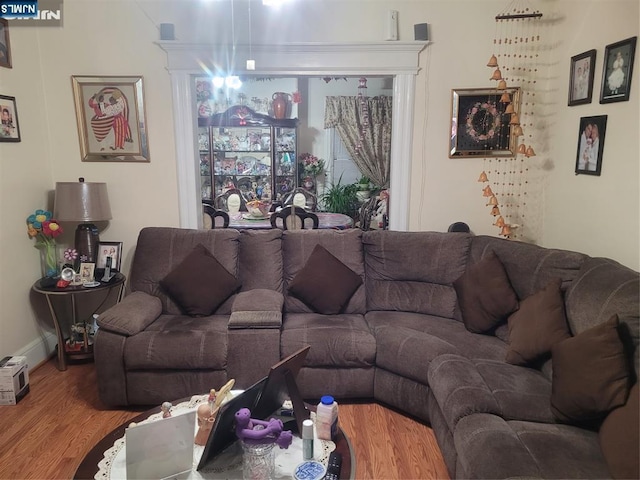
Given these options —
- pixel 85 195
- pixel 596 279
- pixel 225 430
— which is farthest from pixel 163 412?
pixel 596 279

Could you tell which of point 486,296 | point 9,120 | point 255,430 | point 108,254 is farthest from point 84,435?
point 486,296

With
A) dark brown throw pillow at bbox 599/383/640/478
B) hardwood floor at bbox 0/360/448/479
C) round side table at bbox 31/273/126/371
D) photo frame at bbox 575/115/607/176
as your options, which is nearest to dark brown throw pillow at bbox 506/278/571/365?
dark brown throw pillow at bbox 599/383/640/478

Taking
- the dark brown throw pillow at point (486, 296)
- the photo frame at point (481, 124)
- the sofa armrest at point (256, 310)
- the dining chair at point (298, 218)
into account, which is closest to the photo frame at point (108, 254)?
the sofa armrest at point (256, 310)

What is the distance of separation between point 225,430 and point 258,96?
586cm

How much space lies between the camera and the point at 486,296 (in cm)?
269

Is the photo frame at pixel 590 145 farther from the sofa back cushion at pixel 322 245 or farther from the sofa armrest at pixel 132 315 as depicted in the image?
the sofa armrest at pixel 132 315

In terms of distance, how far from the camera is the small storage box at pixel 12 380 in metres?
2.69

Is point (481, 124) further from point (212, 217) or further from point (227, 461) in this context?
point (227, 461)

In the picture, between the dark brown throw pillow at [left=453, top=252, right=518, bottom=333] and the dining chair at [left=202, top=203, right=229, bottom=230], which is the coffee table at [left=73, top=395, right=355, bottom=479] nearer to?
the dark brown throw pillow at [left=453, top=252, right=518, bottom=333]

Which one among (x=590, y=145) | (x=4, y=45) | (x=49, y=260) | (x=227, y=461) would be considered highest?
(x=4, y=45)

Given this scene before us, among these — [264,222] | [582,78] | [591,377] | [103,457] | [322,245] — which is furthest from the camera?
[264,222]

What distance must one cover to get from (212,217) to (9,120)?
72.1 inches

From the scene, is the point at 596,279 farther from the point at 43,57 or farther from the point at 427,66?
the point at 43,57

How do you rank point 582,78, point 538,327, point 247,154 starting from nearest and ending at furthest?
point 538,327 → point 582,78 → point 247,154
